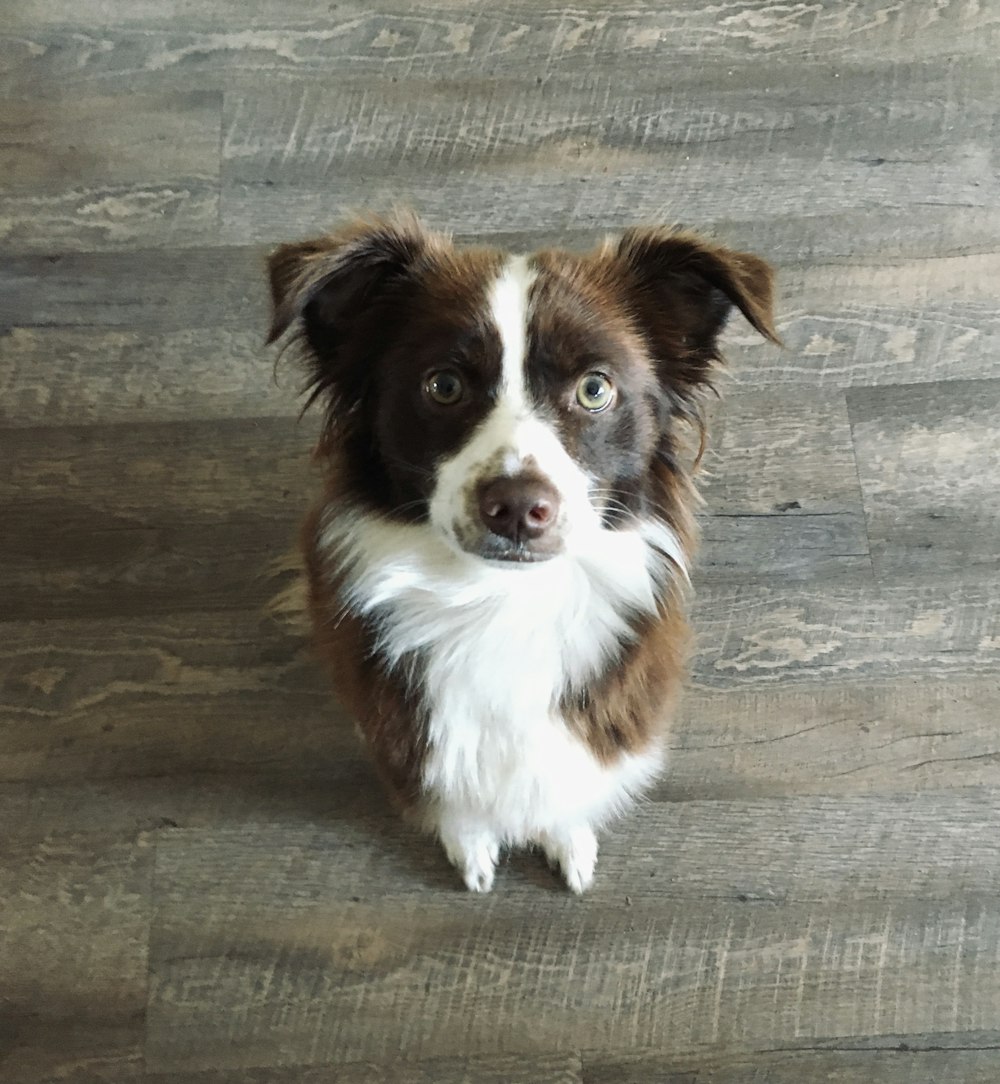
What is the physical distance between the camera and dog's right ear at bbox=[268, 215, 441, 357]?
1454mm

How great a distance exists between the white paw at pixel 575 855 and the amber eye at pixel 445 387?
973 millimetres

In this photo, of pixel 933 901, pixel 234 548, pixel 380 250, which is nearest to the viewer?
pixel 380 250

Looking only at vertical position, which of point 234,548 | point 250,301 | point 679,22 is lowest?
point 234,548

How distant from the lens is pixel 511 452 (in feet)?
4.67

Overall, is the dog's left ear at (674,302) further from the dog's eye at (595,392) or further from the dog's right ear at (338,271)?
the dog's right ear at (338,271)

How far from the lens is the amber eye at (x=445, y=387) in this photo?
1.52 metres

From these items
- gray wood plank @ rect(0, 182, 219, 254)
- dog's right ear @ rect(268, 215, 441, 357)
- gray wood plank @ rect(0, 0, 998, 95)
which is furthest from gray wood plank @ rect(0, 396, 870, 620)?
gray wood plank @ rect(0, 0, 998, 95)

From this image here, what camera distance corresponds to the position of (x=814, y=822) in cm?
215

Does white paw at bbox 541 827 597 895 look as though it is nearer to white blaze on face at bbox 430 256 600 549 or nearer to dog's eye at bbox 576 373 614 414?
white blaze on face at bbox 430 256 600 549

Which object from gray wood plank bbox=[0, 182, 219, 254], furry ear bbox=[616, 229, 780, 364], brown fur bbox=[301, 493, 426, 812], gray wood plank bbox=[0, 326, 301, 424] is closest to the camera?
furry ear bbox=[616, 229, 780, 364]

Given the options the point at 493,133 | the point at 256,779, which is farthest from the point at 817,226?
the point at 256,779

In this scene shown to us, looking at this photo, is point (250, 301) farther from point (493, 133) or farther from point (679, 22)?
→ point (679, 22)

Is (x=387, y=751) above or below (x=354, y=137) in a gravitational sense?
below

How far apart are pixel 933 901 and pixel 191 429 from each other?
1.96 metres
